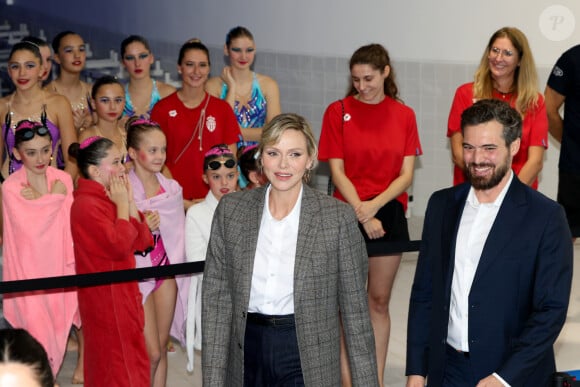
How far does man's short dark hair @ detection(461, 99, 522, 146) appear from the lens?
13.2ft

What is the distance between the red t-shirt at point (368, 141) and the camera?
19.5 feet

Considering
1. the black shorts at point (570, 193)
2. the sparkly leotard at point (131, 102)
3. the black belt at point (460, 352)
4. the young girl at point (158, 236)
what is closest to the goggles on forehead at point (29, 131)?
the young girl at point (158, 236)

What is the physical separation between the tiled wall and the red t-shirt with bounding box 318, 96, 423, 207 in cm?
380

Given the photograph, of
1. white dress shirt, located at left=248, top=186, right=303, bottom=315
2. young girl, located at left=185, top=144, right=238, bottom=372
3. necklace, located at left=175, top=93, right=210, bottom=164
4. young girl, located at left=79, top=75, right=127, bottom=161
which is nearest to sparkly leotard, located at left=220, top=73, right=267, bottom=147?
necklace, located at left=175, top=93, right=210, bottom=164

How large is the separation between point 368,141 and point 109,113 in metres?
1.81

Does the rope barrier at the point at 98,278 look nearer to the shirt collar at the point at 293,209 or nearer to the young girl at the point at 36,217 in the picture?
the young girl at the point at 36,217

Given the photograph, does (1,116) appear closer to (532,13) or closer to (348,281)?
(348,281)

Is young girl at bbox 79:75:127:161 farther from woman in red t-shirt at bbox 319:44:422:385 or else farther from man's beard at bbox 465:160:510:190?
man's beard at bbox 465:160:510:190

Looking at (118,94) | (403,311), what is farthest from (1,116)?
(403,311)

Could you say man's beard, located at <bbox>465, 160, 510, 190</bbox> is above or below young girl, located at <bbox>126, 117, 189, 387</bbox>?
above

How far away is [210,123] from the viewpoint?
22.9ft

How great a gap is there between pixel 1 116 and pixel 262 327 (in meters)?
3.50

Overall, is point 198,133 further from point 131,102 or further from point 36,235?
point 36,235

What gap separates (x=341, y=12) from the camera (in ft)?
34.7
